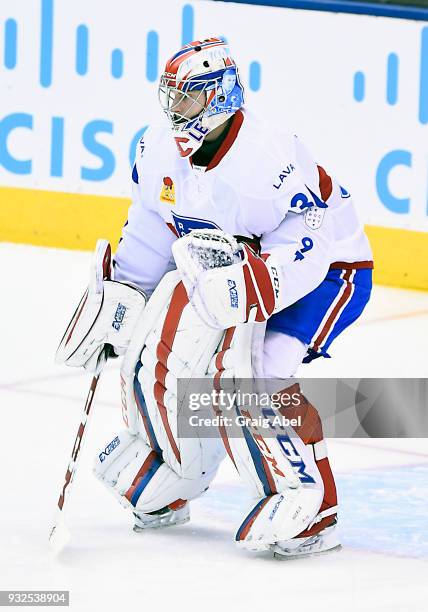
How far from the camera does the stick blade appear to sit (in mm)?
3059

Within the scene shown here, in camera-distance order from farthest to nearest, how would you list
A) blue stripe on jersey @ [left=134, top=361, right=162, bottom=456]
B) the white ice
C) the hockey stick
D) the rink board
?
the rink board < blue stripe on jersey @ [left=134, top=361, right=162, bottom=456] < the hockey stick < the white ice

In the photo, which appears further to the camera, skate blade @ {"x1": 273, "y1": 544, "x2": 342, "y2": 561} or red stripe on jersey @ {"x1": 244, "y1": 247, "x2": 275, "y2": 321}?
skate blade @ {"x1": 273, "y1": 544, "x2": 342, "y2": 561}

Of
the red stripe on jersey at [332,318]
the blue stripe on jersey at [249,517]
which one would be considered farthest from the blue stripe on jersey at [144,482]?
the red stripe on jersey at [332,318]

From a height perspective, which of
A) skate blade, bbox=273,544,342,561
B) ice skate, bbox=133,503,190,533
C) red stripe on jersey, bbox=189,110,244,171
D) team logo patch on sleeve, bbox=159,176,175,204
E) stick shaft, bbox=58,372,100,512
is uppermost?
red stripe on jersey, bbox=189,110,244,171

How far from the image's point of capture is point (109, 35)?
6.05 metres

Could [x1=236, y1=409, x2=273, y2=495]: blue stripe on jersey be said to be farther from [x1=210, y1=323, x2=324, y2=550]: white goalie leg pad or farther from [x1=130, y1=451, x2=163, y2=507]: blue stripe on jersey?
[x1=130, y1=451, x2=163, y2=507]: blue stripe on jersey

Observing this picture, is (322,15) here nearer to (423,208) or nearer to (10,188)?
(423,208)

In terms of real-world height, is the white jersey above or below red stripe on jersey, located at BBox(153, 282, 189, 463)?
above

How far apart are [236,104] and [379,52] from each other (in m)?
2.68

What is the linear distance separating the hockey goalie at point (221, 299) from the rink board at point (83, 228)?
8.43 ft

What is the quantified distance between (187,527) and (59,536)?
35cm

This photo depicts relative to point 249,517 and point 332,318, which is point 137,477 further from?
point 332,318

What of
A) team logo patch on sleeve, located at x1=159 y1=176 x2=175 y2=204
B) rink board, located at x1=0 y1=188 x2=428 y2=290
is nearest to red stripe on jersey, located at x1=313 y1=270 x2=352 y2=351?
team logo patch on sleeve, located at x1=159 y1=176 x2=175 y2=204

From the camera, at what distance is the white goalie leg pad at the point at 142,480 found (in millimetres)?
3234
